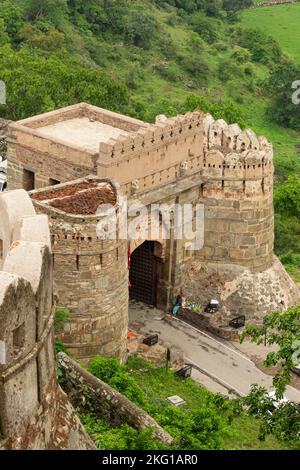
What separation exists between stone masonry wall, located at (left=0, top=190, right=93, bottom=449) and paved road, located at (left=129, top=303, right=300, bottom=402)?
1699 centimetres

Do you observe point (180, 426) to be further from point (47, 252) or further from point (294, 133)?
point (294, 133)

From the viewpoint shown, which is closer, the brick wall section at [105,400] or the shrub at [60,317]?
the brick wall section at [105,400]

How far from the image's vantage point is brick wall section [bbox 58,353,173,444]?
23.4 meters

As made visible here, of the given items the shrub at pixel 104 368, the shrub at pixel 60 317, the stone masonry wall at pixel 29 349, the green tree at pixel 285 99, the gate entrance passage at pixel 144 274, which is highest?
the stone masonry wall at pixel 29 349

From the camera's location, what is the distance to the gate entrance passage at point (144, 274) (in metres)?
36.2

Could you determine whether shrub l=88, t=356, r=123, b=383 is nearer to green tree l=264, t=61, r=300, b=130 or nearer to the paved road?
the paved road

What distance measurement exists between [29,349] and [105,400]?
33.4 ft

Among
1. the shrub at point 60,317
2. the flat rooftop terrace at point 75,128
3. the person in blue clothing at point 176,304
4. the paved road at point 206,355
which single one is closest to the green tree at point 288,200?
the person in blue clothing at point 176,304

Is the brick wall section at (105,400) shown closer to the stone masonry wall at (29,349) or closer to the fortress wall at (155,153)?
the stone masonry wall at (29,349)

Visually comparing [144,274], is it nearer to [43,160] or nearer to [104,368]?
[43,160]

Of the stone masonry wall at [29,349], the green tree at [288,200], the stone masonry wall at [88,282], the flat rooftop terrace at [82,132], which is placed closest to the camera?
the stone masonry wall at [29,349]

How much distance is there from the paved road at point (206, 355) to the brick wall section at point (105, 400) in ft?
27.6

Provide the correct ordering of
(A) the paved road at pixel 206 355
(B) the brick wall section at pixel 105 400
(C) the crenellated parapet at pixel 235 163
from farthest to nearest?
(C) the crenellated parapet at pixel 235 163 → (A) the paved road at pixel 206 355 → (B) the brick wall section at pixel 105 400
